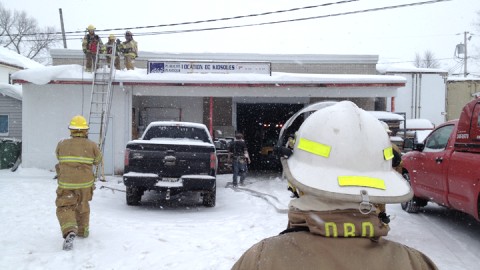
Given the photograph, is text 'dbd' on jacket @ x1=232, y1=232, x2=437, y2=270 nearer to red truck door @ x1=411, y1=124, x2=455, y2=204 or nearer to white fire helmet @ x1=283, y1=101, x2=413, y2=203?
white fire helmet @ x1=283, y1=101, x2=413, y2=203

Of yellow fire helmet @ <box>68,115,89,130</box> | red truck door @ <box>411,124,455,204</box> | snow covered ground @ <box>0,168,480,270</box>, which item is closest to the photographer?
snow covered ground @ <box>0,168,480,270</box>

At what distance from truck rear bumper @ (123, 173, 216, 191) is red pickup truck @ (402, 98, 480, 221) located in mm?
4007

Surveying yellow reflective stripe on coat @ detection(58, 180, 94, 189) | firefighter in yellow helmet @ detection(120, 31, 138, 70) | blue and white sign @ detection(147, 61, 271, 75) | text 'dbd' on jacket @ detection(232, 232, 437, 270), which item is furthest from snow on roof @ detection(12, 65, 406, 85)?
text 'dbd' on jacket @ detection(232, 232, 437, 270)

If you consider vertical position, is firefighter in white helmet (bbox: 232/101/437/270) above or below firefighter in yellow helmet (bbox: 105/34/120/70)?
below

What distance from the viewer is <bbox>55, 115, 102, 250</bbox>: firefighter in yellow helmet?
598 centimetres

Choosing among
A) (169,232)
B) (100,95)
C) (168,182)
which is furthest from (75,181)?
(100,95)

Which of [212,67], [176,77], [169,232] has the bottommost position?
[169,232]

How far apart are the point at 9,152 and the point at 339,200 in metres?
16.7

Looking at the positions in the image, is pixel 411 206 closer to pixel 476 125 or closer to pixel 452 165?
pixel 452 165

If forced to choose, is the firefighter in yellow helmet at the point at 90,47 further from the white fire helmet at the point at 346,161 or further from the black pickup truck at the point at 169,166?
the white fire helmet at the point at 346,161

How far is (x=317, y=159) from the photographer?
1603 mm

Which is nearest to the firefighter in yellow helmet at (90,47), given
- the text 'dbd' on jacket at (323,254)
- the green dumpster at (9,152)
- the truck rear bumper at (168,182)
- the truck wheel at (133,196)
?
the green dumpster at (9,152)

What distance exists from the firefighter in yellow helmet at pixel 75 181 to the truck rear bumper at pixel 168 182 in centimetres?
211

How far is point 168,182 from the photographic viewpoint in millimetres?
8781
